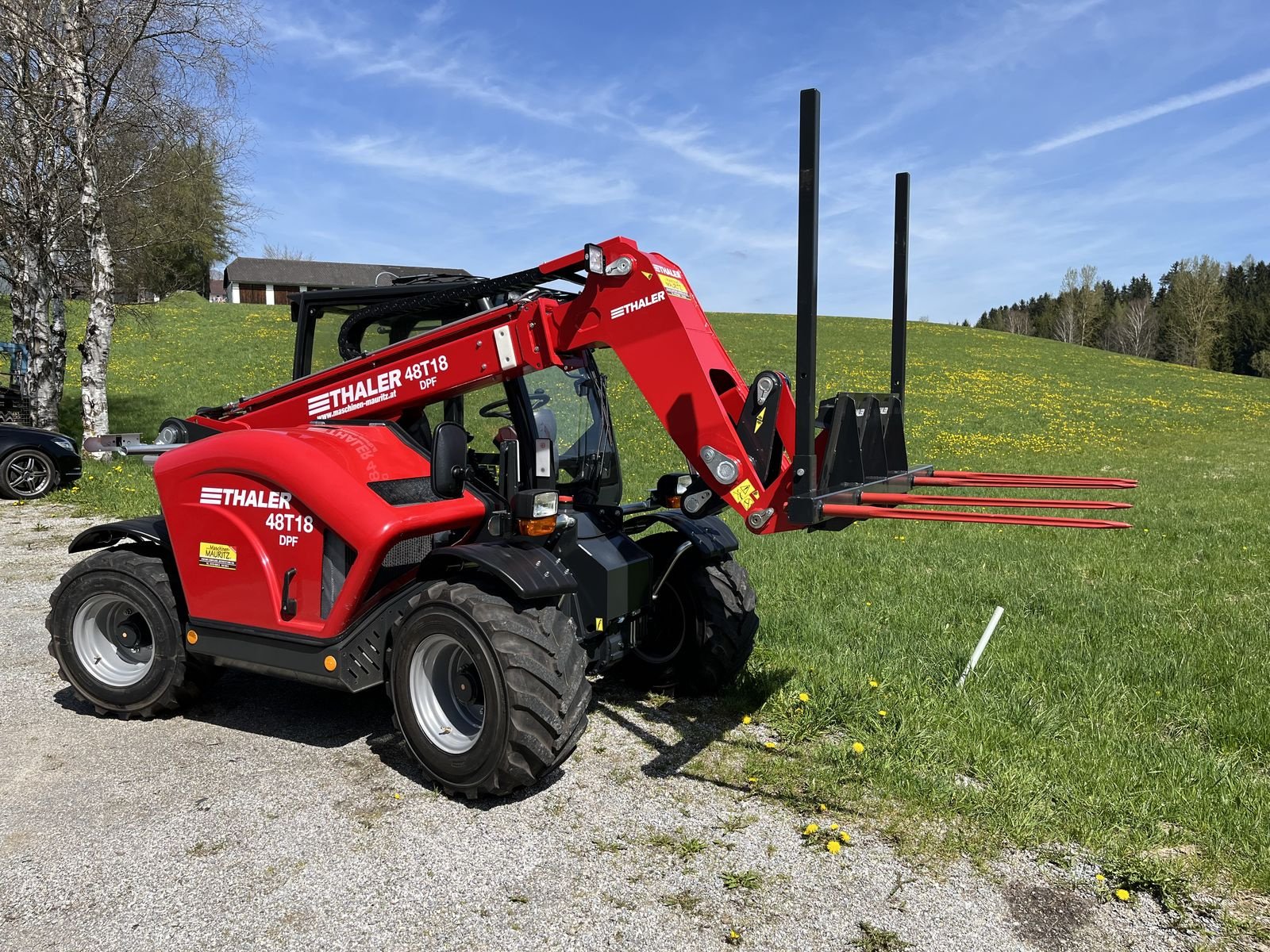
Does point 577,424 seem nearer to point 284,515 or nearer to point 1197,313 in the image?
point 284,515

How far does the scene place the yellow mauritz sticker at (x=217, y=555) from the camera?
485cm

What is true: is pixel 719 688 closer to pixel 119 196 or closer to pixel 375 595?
pixel 375 595

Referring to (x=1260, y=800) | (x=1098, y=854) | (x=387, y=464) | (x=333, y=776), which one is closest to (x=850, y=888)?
(x=1098, y=854)

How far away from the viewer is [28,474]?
12680 mm

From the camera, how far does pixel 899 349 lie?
17.3 ft

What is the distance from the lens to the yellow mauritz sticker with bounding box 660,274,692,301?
4336 millimetres

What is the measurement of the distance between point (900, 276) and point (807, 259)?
65.9 inches

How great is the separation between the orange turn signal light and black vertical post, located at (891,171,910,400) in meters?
2.06

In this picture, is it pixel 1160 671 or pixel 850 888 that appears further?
pixel 1160 671

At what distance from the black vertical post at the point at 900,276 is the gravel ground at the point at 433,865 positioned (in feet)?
7.74

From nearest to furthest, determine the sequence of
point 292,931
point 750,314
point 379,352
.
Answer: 1. point 292,931
2. point 379,352
3. point 750,314

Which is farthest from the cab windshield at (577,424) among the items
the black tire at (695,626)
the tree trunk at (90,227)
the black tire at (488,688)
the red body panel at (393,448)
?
the tree trunk at (90,227)

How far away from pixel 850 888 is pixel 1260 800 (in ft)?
6.80

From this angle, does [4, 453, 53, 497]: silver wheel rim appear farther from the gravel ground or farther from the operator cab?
the operator cab
